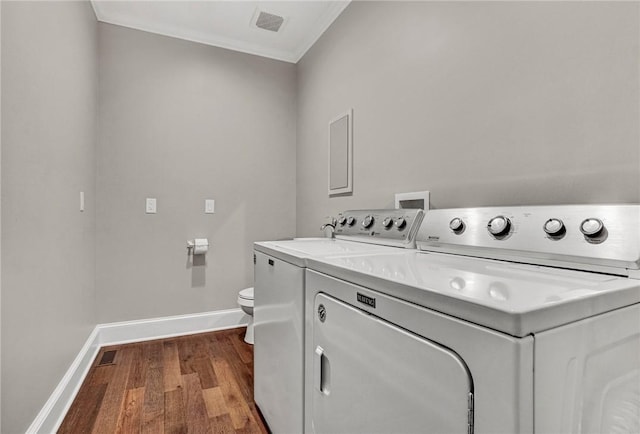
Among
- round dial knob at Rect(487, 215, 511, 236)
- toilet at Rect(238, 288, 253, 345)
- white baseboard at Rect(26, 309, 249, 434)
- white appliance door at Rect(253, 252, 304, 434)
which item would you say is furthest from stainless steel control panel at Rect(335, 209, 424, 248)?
white baseboard at Rect(26, 309, 249, 434)

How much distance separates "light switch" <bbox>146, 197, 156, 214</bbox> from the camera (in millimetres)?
2557

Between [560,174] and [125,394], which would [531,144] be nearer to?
[560,174]

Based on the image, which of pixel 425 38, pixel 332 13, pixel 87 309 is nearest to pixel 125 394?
pixel 87 309

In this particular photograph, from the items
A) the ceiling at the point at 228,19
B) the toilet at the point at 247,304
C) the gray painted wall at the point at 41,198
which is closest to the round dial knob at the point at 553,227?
the gray painted wall at the point at 41,198

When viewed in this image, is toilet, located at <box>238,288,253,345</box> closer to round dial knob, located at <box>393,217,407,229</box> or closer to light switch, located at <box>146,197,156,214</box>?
light switch, located at <box>146,197,156,214</box>

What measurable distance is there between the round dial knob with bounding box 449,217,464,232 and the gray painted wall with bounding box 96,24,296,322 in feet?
6.76

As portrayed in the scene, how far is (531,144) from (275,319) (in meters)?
1.15

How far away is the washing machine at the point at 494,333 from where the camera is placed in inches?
Result: 19.0

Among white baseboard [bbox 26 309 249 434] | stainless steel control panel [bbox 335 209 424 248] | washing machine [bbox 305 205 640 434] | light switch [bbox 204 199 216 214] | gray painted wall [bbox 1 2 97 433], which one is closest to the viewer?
washing machine [bbox 305 205 640 434]

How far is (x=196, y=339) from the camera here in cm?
255

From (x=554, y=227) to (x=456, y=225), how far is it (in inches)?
12.5

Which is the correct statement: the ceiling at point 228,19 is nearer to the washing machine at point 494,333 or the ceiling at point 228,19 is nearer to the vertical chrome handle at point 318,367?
the washing machine at point 494,333

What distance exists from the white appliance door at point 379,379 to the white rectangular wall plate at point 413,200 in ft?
2.70

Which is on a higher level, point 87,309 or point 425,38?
point 425,38
